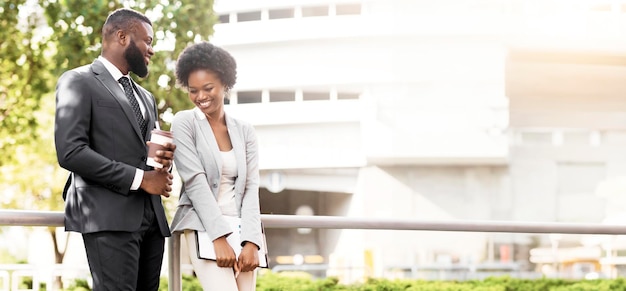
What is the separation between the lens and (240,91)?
32688 millimetres

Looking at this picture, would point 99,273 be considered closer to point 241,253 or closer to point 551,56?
point 241,253

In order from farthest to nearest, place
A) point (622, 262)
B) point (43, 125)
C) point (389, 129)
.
A: 1. point (389, 129)
2. point (43, 125)
3. point (622, 262)

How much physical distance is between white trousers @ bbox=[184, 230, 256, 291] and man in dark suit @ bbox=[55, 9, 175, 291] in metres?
0.17

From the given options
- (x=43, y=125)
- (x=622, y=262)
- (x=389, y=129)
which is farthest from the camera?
(x=389, y=129)

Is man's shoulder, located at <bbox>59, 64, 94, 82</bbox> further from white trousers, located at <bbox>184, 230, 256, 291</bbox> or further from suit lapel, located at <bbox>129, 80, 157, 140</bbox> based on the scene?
white trousers, located at <bbox>184, 230, 256, 291</bbox>

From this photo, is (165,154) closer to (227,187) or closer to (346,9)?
(227,187)

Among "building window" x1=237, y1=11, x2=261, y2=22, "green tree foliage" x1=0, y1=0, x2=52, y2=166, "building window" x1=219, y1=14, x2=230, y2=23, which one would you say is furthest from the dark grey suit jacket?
"building window" x1=237, y1=11, x2=261, y2=22

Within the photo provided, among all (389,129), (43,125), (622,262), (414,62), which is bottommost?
(622,262)

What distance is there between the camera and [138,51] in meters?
2.54

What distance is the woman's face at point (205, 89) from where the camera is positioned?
270 centimetres

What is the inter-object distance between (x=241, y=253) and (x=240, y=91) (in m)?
30.2

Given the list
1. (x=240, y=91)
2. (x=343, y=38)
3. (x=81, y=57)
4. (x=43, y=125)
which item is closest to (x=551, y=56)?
(x=343, y=38)

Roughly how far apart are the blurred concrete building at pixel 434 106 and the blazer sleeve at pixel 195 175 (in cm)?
2601

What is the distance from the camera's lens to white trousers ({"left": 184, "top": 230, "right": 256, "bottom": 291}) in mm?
2656
